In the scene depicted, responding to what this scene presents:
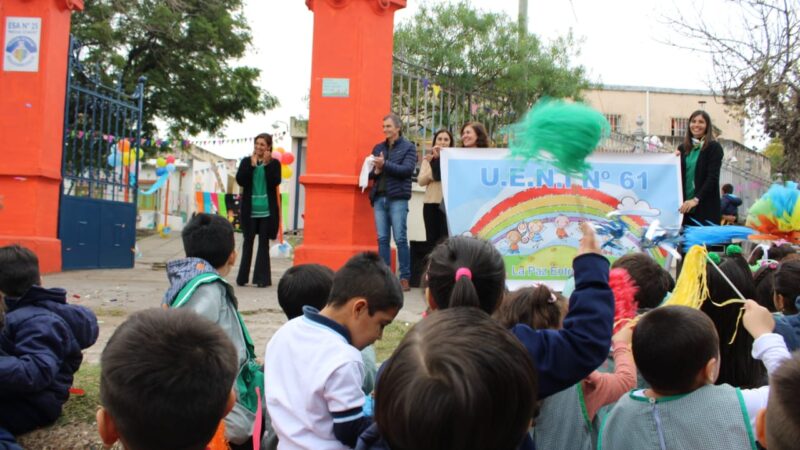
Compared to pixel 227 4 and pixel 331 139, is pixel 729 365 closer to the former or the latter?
pixel 331 139

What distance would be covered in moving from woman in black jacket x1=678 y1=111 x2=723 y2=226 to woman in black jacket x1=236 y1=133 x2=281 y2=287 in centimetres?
408

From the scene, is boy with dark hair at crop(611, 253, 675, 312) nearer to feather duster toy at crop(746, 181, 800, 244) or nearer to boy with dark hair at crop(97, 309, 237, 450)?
feather duster toy at crop(746, 181, 800, 244)

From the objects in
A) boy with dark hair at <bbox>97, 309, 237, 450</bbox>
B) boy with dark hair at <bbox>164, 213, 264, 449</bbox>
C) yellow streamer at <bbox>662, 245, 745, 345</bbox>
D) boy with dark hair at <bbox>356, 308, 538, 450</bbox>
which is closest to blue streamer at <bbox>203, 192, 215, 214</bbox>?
boy with dark hair at <bbox>164, 213, 264, 449</bbox>

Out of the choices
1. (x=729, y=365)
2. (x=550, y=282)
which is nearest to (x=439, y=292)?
(x=729, y=365)

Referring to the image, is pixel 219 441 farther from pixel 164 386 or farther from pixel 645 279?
pixel 645 279

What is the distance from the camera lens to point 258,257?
26.1 ft

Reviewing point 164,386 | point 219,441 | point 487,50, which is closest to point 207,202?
point 487,50

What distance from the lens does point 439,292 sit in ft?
7.76

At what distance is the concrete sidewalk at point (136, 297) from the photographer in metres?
5.89

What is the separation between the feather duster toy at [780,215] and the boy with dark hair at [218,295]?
2475 mm

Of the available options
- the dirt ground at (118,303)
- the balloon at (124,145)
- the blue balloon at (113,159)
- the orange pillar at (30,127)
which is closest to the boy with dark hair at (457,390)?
the dirt ground at (118,303)

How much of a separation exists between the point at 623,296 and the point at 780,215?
105cm

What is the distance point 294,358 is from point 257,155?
19.8ft

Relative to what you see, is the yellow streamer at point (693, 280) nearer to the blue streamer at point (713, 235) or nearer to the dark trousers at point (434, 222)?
the blue streamer at point (713, 235)
